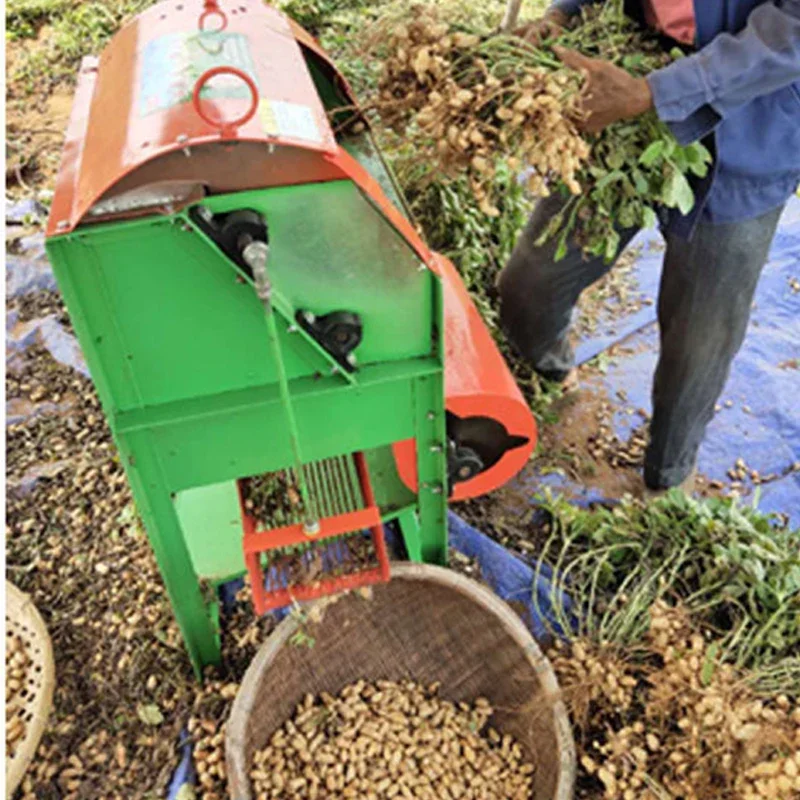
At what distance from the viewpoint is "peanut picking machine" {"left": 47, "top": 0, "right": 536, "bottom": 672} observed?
59.2 inches

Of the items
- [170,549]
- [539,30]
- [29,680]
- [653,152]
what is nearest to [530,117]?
[653,152]

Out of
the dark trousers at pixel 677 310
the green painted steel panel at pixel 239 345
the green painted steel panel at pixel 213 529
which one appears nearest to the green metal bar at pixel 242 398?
the green painted steel panel at pixel 239 345

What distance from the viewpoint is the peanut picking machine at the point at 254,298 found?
1504mm

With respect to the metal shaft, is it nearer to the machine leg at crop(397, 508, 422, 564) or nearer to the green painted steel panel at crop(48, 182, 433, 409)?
the green painted steel panel at crop(48, 182, 433, 409)

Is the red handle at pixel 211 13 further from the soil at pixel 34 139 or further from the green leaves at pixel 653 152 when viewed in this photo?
the soil at pixel 34 139

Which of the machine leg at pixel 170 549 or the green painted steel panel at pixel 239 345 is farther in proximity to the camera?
the machine leg at pixel 170 549

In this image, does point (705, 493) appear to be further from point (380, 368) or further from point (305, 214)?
point (305, 214)

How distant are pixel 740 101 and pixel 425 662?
1.83 meters

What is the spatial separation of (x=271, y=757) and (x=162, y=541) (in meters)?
0.73

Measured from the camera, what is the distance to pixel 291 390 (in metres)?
1.86

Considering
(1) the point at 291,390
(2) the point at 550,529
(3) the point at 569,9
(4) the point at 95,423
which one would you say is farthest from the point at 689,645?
(4) the point at 95,423

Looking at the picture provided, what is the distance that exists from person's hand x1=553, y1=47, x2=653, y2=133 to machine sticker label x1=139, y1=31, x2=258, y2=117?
84 centimetres

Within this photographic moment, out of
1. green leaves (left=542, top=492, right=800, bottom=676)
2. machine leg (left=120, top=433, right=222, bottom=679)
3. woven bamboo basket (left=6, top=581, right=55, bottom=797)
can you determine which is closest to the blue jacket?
green leaves (left=542, top=492, right=800, bottom=676)

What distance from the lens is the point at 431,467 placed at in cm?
218
